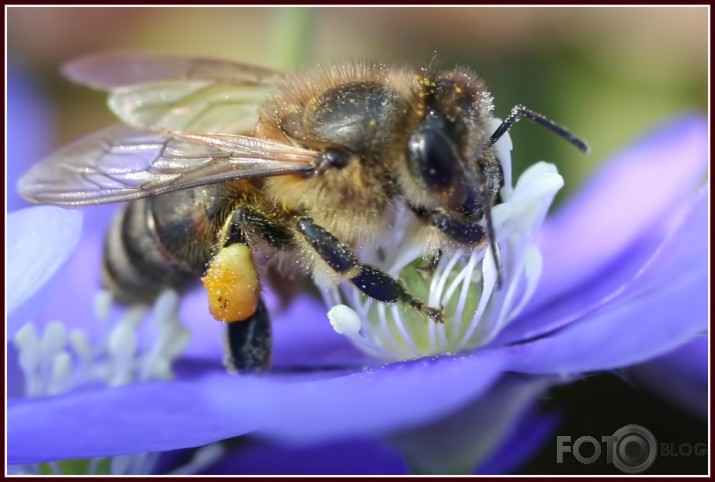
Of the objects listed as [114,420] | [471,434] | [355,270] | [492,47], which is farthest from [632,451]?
[492,47]

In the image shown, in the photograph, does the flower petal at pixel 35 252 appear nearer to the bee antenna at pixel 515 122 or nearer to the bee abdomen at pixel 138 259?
the bee abdomen at pixel 138 259

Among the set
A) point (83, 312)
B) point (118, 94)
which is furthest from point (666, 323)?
point (83, 312)

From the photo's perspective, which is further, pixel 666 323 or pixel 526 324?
pixel 526 324

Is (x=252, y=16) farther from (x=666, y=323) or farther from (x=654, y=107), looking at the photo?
(x=666, y=323)

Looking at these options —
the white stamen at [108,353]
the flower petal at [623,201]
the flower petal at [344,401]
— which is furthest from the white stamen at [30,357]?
the flower petal at [623,201]

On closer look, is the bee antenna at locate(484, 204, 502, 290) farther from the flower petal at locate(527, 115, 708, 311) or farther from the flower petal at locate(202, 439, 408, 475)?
the flower petal at locate(527, 115, 708, 311)

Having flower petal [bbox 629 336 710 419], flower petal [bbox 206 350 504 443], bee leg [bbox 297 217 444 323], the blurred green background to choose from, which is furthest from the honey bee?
the blurred green background
